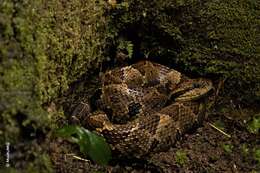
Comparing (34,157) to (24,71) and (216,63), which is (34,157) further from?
(216,63)

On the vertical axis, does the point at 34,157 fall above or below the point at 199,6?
below

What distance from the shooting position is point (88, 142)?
A: 339 cm

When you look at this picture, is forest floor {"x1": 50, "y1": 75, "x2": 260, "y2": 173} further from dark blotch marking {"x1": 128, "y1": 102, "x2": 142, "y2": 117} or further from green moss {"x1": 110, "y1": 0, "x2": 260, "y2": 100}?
dark blotch marking {"x1": 128, "y1": 102, "x2": 142, "y2": 117}

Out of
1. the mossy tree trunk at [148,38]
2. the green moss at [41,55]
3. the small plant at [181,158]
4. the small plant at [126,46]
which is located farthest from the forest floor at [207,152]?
the small plant at [126,46]

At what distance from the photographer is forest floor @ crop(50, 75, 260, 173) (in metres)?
3.81

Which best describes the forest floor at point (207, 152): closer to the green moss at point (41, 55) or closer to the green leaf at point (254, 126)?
the green leaf at point (254, 126)

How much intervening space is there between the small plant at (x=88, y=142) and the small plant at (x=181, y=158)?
83cm

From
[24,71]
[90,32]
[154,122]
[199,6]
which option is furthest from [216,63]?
[24,71]

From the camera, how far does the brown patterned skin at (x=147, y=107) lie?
4129mm

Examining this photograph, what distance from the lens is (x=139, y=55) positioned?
504 cm

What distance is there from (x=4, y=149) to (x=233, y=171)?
6.59ft

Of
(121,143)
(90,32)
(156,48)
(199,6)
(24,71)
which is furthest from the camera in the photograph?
(156,48)

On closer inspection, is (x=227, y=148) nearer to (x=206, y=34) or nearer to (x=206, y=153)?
(x=206, y=153)

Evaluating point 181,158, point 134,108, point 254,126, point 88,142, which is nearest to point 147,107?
point 134,108
